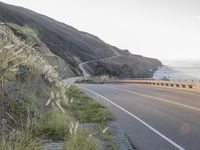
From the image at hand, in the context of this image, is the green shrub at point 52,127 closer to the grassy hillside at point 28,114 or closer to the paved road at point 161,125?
the grassy hillside at point 28,114

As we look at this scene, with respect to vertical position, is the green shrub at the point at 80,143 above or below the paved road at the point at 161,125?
above

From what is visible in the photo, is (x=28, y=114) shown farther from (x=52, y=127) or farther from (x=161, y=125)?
(x=161, y=125)

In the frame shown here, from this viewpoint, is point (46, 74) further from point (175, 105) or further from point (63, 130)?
point (175, 105)

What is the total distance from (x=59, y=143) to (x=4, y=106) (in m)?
1.24

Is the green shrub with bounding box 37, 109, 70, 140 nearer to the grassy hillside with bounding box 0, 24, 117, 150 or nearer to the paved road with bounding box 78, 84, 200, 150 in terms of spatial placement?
the grassy hillside with bounding box 0, 24, 117, 150

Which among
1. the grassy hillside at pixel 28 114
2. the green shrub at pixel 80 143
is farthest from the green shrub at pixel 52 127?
the green shrub at pixel 80 143

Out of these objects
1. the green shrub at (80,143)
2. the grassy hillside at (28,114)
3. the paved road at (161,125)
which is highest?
the grassy hillside at (28,114)

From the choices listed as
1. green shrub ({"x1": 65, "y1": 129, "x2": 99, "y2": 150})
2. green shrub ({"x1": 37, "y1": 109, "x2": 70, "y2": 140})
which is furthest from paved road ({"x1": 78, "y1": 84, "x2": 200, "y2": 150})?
green shrub ({"x1": 65, "y1": 129, "x2": 99, "y2": 150})

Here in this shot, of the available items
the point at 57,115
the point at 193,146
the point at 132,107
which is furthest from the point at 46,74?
the point at 132,107

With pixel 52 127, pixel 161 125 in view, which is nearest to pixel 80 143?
pixel 52 127

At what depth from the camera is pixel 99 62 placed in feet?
405

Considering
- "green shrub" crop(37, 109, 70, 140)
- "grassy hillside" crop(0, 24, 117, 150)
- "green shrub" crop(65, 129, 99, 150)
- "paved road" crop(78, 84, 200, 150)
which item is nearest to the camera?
"grassy hillside" crop(0, 24, 117, 150)

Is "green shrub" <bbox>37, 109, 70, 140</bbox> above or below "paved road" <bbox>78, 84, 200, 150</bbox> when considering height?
above

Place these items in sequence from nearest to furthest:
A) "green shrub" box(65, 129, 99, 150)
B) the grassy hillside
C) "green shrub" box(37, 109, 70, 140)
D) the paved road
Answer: the grassy hillside, "green shrub" box(65, 129, 99, 150), "green shrub" box(37, 109, 70, 140), the paved road
